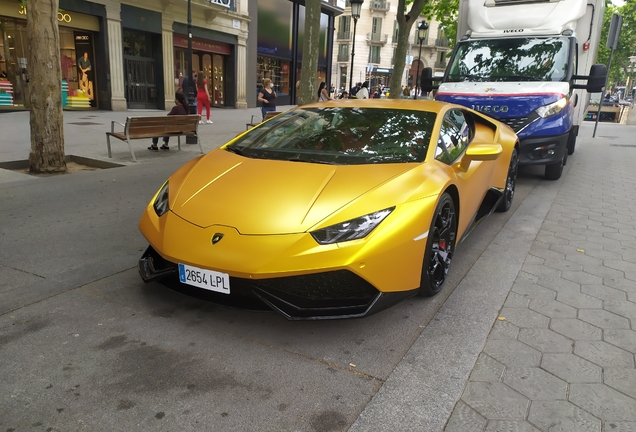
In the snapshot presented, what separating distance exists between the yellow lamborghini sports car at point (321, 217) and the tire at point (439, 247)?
1cm

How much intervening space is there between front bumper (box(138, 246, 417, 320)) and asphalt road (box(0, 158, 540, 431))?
24 centimetres

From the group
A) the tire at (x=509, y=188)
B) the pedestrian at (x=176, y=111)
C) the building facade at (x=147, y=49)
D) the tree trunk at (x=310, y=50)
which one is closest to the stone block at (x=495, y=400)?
the tire at (x=509, y=188)

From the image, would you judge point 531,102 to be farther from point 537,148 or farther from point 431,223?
point 431,223

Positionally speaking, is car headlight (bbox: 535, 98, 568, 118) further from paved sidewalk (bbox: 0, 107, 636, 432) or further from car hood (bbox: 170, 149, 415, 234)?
car hood (bbox: 170, 149, 415, 234)

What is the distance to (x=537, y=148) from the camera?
279 inches

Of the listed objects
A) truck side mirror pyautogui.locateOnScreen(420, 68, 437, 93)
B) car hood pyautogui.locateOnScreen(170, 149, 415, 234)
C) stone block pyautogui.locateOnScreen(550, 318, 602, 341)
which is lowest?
stone block pyautogui.locateOnScreen(550, 318, 602, 341)

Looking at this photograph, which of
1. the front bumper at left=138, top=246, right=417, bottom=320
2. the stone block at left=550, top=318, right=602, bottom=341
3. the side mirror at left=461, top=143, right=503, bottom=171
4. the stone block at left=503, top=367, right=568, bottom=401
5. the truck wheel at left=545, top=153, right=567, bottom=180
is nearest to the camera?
the stone block at left=503, top=367, right=568, bottom=401

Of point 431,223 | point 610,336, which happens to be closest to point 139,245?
point 431,223

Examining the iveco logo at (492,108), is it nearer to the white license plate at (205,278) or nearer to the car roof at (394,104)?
the car roof at (394,104)

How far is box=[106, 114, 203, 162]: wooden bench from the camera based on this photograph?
856cm

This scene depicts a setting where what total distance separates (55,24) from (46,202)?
299 centimetres

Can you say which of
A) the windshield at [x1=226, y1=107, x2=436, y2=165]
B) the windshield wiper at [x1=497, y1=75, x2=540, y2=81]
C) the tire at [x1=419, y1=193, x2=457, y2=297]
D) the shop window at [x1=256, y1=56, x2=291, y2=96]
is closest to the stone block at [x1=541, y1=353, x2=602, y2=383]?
the tire at [x1=419, y1=193, x2=457, y2=297]

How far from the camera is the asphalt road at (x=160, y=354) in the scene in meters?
2.14

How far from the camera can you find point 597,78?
24.6 feet
